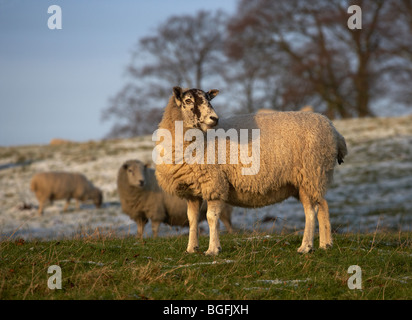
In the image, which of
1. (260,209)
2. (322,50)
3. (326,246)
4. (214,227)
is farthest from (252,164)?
(322,50)

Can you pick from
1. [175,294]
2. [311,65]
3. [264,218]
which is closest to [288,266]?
[175,294]

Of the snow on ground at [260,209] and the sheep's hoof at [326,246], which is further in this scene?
the snow on ground at [260,209]

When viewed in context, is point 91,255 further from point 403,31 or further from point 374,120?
point 403,31

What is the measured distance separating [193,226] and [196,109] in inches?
65.2

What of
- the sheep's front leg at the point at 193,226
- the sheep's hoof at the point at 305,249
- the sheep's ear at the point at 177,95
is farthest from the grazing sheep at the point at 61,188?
the sheep's hoof at the point at 305,249

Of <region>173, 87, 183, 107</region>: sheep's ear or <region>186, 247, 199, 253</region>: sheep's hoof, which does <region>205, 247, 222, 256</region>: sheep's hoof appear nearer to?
<region>186, 247, 199, 253</region>: sheep's hoof

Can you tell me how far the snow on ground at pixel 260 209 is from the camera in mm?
12938

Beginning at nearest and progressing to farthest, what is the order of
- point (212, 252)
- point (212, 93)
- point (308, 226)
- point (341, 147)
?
point (212, 252), point (308, 226), point (212, 93), point (341, 147)

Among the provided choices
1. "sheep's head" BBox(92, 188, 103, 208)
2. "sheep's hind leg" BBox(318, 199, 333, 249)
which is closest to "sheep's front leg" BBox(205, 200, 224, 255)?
"sheep's hind leg" BBox(318, 199, 333, 249)

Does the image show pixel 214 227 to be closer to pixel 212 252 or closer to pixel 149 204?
pixel 212 252

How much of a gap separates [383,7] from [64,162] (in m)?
19.3

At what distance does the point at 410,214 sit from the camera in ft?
44.0

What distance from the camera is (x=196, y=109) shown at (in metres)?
6.36

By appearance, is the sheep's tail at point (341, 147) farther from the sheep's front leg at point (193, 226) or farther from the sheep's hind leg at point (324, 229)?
the sheep's front leg at point (193, 226)
